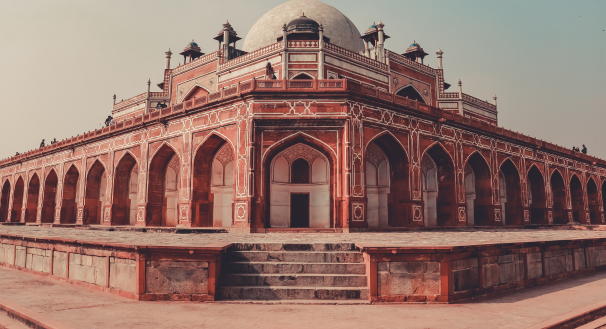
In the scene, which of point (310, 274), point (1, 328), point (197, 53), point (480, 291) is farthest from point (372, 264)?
point (197, 53)

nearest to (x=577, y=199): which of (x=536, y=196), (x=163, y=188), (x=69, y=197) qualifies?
(x=536, y=196)

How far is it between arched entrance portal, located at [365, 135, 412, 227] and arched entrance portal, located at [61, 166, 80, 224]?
17599mm

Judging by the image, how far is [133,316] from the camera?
5051 millimetres

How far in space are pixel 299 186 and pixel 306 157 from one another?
1.14 metres

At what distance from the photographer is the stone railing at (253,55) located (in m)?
21.2

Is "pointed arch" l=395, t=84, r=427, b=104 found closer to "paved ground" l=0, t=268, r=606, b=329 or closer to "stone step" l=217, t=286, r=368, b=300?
"paved ground" l=0, t=268, r=606, b=329

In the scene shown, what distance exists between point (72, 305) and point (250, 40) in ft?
79.0

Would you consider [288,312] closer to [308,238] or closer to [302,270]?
[302,270]

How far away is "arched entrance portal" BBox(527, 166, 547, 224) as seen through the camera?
81.1 ft

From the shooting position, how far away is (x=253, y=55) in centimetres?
2202

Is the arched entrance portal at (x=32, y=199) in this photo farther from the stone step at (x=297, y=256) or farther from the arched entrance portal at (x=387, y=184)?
the stone step at (x=297, y=256)

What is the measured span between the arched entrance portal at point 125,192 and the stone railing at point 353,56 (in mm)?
10984

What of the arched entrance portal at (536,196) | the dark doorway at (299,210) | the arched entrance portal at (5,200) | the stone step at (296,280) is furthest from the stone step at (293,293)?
the arched entrance portal at (5,200)

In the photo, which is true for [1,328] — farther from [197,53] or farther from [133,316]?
[197,53]
